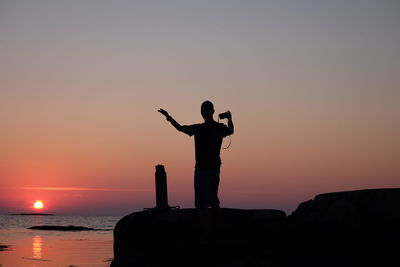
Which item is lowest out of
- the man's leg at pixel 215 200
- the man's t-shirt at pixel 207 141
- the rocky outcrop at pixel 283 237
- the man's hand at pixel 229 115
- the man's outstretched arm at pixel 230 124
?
the rocky outcrop at pixel 283 237

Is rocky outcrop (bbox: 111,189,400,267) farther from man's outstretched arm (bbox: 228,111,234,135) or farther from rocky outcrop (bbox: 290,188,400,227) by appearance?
man's outstretched arm (bbox: 228,111,234,135)

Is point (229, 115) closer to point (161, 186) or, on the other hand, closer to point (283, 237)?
point (283, 237)

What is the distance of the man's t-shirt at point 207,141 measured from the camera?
37.1 ft

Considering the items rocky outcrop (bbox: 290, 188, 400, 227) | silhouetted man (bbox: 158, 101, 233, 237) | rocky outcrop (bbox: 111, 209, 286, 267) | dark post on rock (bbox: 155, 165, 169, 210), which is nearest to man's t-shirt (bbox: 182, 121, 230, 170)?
silhouetted man (bbox: 158, 101, 233, 237)

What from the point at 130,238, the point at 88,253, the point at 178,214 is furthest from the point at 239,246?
the point at 88,253

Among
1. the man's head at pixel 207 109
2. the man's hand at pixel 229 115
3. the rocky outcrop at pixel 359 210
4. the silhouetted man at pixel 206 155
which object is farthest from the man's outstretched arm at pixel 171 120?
the rocky outcrop at pixel 359 210

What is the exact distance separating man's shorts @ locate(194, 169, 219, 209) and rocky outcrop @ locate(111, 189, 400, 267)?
50 centimetres

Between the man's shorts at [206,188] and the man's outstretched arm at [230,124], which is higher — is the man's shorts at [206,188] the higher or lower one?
the lower one

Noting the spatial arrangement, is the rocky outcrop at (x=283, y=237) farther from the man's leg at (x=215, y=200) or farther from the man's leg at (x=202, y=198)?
the man's leg at (x=202, y=198)

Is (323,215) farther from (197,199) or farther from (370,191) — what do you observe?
(197,199)

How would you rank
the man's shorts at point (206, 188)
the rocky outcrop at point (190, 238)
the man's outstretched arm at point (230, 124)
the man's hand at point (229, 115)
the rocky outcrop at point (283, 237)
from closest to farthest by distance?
the rocky outcrop at point (283, 237) < the man's shorts at point (206, 188) < the rocky outcrop at point (190, 238) < the man's outstretched arm at point (230, 124) < the man's hand at point (229, 115)

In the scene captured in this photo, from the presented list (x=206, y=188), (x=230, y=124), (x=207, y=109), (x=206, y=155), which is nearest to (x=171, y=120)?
(x=207, y=109)

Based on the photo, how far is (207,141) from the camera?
1138cm

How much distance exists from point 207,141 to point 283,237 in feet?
8.44
